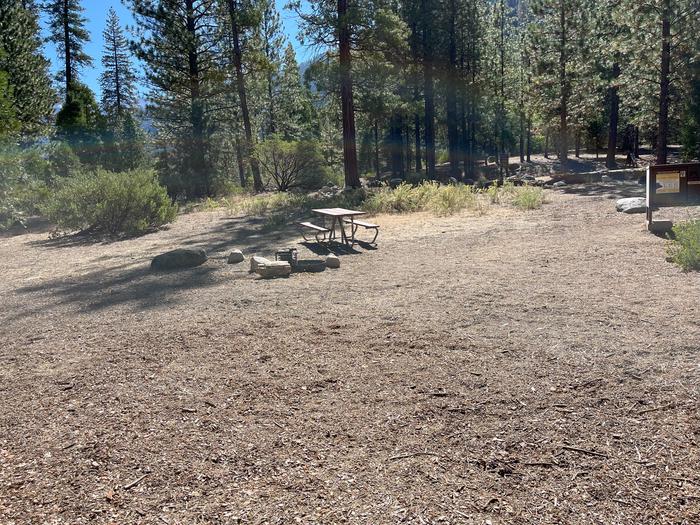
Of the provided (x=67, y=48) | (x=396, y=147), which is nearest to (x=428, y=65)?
(x=396, y=147)

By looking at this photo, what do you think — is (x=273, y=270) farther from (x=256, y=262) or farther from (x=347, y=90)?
(x=347, y=90)

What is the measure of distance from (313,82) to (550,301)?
1533 cm

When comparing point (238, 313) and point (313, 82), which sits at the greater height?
point (313, 82)

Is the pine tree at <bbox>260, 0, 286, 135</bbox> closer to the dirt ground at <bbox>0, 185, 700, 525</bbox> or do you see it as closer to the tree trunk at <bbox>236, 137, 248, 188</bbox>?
the tree trunk at <bbox>236, 137, 248, 188</bbox>

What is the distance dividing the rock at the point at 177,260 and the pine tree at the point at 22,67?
646 inches

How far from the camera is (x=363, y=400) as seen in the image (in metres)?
3.80

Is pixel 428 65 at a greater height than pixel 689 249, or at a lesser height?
greater

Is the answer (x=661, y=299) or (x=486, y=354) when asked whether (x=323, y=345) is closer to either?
(x=486, y=354)

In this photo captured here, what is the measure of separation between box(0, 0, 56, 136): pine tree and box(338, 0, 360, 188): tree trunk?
1237 cm

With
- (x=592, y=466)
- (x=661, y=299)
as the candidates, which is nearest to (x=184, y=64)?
(x=661, y=299)

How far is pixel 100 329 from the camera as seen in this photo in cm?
571

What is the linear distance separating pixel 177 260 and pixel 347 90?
1171 cm

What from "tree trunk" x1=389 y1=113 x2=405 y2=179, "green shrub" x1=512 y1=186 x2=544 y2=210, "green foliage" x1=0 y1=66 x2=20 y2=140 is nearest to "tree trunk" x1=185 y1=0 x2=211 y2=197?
"green foliage" x1=0 y1=66 x2=20 y2=140

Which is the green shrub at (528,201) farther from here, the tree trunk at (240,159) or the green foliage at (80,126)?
the green foliage at (80,126)
